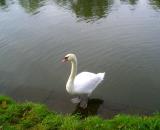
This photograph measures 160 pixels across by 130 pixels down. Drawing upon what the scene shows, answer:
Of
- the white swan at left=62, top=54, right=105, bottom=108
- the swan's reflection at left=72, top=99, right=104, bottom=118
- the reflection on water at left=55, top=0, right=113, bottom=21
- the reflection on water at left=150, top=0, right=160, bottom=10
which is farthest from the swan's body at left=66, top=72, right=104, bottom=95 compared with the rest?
the reflection on water at left=150, top=0, right=160, bottom=10

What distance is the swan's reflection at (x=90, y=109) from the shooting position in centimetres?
1018

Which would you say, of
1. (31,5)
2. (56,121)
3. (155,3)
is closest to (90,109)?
(56,121)

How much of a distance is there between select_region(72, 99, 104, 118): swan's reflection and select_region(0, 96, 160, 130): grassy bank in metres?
1.57

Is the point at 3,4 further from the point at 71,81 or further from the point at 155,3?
the point at 71,81

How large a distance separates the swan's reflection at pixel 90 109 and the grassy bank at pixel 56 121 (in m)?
1.57

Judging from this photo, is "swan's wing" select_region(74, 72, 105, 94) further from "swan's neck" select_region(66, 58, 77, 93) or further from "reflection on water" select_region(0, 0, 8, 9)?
"reflection on water" select_region(0, 0, 8, 9)

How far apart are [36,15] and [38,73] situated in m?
7.87

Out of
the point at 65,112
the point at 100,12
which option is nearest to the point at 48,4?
the point at 100,12

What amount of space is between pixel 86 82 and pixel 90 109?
0.95 meters

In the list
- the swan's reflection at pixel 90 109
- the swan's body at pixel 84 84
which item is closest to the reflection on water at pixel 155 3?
the swan's body at pixel 84 84

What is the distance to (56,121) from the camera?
27.4 feet

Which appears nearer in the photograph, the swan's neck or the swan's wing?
the swan's neck

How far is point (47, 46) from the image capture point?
49.8 ft

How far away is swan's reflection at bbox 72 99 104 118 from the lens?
10182 millimetres
